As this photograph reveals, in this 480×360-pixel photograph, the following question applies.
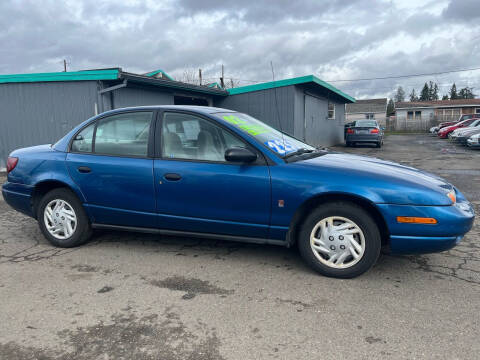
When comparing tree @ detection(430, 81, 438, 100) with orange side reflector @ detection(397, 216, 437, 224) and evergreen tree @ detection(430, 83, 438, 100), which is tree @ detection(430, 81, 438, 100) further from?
orange side reflector @ detection(397, 216, 437, 224)

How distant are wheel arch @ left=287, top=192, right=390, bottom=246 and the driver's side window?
0.82 metres

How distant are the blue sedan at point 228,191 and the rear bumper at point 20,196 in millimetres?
14

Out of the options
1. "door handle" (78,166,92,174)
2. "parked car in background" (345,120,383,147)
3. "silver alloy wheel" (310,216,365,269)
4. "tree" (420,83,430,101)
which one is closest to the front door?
"silver alloy wheel" (310,216,365,269)

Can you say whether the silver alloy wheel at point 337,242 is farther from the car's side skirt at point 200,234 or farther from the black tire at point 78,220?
the black tire at point 78,220

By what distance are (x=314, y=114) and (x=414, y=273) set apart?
14738mm

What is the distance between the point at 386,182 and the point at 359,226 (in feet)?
1.43

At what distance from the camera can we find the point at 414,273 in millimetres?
3463

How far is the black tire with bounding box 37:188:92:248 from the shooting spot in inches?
162

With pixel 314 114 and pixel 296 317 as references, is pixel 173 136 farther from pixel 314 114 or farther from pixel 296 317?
pixel 314 114

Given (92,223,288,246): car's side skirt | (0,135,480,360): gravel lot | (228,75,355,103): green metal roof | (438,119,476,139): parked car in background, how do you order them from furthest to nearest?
(438,119,476,139): parked car in background, (228,75,355,103): green metal roof, (92,223,288,246): car's side skirt, (0,135,480,360): gravel lot

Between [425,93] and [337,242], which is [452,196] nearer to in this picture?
[337,242]

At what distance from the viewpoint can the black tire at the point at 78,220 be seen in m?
4.12

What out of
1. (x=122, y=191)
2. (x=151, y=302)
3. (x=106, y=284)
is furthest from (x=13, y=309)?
(x=122, y=191)

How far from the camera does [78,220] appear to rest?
4.14 meters
